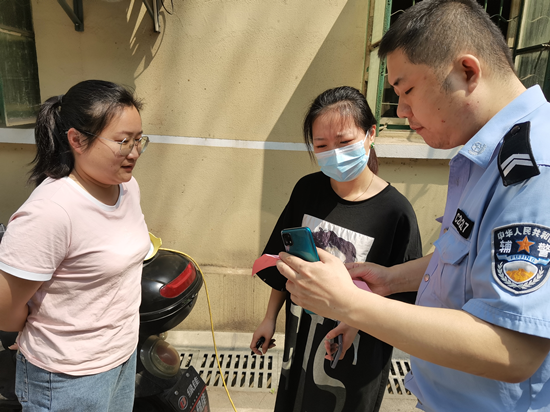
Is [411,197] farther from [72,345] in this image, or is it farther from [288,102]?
[72,345]

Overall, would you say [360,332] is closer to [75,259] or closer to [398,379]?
[75,259]

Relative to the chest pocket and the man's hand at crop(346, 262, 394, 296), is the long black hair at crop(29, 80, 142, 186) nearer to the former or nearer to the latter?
the man's hand at crop(346, 262, 394, 296)

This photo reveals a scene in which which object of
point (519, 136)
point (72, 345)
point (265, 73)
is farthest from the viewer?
point (265, 73)

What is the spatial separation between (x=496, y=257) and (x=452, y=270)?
0.20 m

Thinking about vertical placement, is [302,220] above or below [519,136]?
below

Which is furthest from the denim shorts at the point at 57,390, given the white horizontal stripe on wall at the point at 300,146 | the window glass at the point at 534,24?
the window glass at the point at 534,24

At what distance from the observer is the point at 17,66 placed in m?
2.75

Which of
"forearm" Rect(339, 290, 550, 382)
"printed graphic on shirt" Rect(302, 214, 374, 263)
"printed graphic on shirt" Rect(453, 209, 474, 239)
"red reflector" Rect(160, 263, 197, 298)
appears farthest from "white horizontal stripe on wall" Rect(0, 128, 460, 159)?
"forearm" Rect(339, 290, 550, 382)

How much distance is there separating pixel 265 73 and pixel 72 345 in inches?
87.9

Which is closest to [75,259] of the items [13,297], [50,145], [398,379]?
[13,297]

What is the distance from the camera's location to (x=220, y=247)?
3023 millimetres

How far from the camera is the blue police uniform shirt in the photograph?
65 cm

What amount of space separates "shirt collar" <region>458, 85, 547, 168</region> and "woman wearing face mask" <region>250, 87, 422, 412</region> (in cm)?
74

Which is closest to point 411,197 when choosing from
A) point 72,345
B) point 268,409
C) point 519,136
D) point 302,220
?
point 302,220
